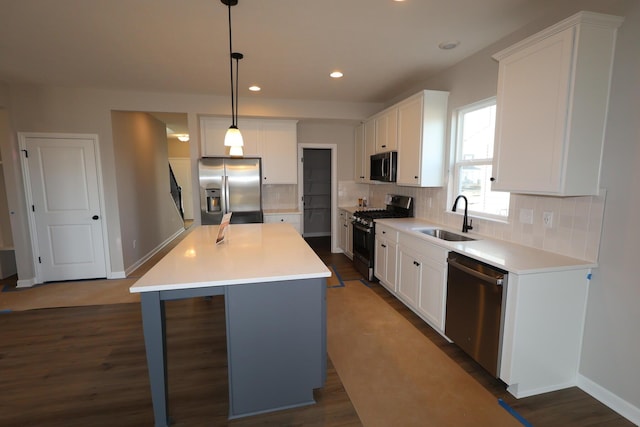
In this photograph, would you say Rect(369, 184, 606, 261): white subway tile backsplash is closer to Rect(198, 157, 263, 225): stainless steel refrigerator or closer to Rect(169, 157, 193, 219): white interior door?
Rect(198, 157, 263, 225): stainless steel refrigerator

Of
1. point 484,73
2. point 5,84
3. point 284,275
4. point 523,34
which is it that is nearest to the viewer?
point 284,275

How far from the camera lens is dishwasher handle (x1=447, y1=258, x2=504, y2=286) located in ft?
6.54

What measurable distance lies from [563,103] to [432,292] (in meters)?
1.74

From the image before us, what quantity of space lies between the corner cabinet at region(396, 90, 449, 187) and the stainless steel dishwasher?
1237mm

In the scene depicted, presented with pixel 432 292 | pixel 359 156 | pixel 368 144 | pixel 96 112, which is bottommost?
pixel 432 292

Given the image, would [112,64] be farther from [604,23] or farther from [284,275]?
[604,23]

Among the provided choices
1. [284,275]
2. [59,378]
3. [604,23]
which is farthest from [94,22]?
[604,23]

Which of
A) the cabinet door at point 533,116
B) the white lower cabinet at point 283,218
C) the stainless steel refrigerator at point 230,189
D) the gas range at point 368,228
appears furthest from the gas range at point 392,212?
the cabinet door at point 533,116

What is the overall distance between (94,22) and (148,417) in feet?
9.28

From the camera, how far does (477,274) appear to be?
2170 millimetres

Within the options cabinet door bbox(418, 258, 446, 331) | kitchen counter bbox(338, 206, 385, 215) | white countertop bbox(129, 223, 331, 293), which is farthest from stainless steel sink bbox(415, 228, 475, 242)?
kitchen counter bbox(338, 206, 385, 215)

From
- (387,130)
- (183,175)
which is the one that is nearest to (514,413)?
(387,130)

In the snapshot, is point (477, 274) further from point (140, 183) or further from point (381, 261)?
point (140, 183)

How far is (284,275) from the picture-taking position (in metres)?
1.76
